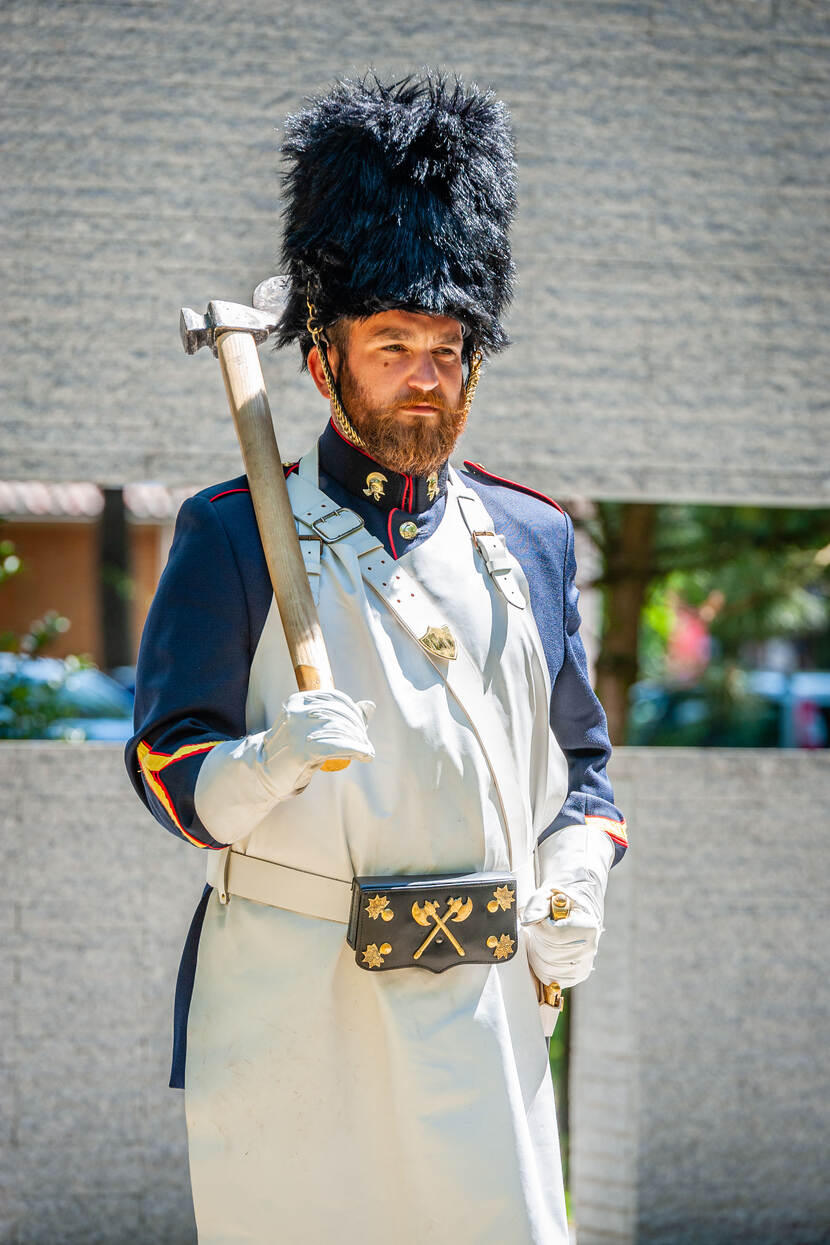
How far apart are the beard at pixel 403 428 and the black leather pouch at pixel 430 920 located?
0.66 metres

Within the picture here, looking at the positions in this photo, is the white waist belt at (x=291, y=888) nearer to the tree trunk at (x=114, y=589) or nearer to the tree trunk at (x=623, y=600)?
the tree trunk at (x=623, y=600)

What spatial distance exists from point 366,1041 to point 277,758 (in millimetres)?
511

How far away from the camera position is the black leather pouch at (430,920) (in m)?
2.02

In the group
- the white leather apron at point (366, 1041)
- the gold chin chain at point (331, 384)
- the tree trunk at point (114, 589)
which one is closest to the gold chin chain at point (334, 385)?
the gold chin chain at point (331, 384)

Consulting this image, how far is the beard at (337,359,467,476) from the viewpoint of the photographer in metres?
2.21

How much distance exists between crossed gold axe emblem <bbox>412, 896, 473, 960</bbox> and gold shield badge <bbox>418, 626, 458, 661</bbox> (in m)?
0.37

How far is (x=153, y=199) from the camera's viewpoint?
11.8 feet

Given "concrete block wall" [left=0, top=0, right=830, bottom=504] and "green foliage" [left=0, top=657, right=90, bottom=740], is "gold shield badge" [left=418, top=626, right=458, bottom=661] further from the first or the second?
"green foliage" [left=0, top=657, right=90, bottom=740]

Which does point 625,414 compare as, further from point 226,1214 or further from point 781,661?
point 781,661

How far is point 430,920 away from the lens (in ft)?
6.72

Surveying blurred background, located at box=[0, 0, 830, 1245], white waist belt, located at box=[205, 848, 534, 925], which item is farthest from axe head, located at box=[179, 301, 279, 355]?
blurred background, located at box=[0, 0, 830, 1245]

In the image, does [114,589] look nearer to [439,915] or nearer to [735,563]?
[735,563]

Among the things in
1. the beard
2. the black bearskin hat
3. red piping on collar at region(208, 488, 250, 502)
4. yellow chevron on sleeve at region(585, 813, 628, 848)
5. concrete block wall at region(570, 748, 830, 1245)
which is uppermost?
the black bearskin hat

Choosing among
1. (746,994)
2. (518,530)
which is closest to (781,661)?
(746,994)
